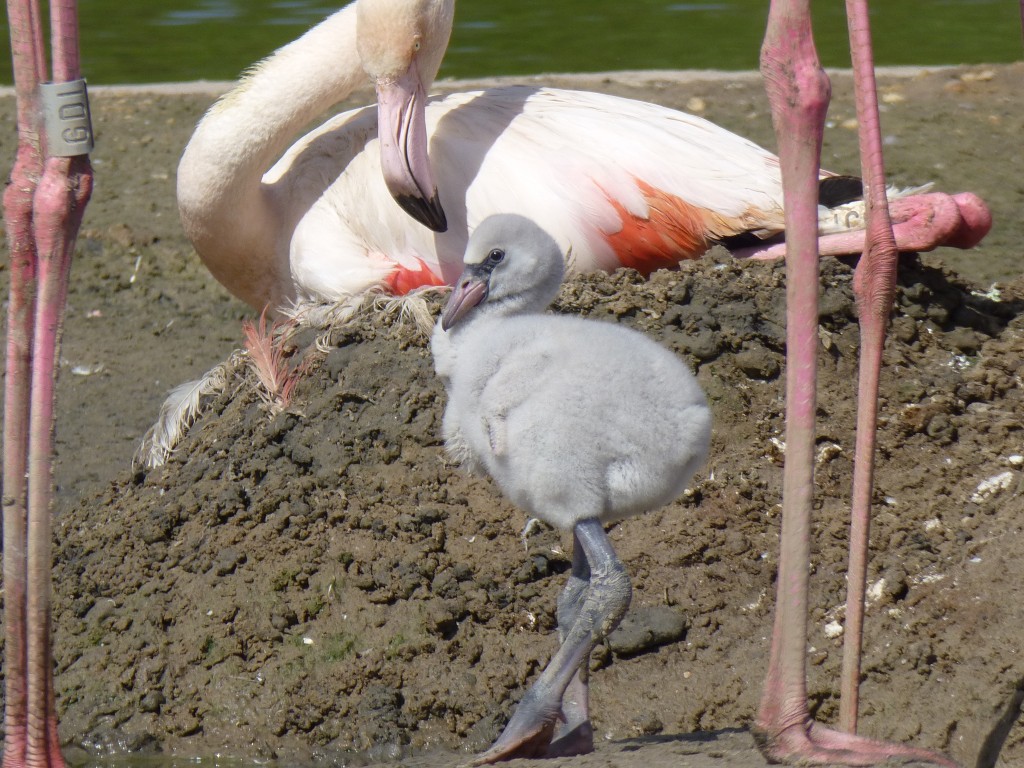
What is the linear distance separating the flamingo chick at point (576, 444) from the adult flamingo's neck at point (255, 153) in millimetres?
2025

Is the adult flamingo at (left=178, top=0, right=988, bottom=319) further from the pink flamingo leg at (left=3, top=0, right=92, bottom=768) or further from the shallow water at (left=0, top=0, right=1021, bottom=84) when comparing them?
the shallow water at (left=0, top=0, right=1021, bottom=84)

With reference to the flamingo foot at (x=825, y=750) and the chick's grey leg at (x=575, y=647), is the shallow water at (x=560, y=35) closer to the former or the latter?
the chick's grey leg at (x=575, y=647)

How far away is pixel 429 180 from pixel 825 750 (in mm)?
2337

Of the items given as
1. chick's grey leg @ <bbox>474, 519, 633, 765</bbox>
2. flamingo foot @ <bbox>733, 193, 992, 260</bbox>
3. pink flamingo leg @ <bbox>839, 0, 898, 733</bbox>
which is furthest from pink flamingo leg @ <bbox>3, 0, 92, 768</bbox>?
flamingo foot @ <bbox>733, 193, 992, 260</bbox>

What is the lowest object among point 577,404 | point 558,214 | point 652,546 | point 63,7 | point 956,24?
point 956,24

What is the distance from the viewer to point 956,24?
426 inches

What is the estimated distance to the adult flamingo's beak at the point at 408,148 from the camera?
435 cm

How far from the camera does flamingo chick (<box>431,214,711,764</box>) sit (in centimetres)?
283

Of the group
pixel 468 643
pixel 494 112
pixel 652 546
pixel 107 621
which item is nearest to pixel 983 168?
pixel 494 112

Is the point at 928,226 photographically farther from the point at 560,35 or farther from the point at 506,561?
the point at 560,35

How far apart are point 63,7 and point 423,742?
6.23 feet

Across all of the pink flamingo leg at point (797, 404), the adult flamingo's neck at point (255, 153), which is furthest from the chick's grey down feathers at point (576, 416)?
the adult flamingo's neck at point (255, 153)

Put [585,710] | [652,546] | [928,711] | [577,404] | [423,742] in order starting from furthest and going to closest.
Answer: [652,546] → [423,742] → [928,711] → [585,710] → [577,404]

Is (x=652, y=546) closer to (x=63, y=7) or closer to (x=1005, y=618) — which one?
(x=1005, y=618)
